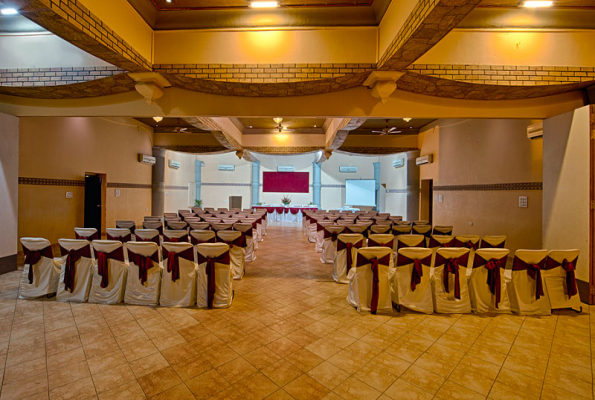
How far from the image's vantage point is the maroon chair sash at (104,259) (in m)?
3.87

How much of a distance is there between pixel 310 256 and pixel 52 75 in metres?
5.97

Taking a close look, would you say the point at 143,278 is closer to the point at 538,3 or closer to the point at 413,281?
the point at 413,281

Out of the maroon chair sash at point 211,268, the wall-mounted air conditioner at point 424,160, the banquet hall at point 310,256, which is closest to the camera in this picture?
the banquet hall at point 310,256

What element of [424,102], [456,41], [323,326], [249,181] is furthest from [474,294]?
[249,181]

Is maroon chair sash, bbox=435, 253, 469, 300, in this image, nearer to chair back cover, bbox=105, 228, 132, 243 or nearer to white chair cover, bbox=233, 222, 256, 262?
white chair cover, bbox=233, 222, 256, 262

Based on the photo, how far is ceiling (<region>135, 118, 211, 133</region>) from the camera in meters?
10.5

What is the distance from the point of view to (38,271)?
414cm

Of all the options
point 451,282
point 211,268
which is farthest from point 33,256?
point 451,282

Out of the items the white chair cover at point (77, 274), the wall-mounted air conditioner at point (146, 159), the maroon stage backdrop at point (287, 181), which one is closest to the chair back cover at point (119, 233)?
the white chair cover at point (77, 274)

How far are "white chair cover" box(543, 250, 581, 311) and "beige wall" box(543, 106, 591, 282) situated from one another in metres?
0.59

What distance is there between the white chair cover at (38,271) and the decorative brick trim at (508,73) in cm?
594

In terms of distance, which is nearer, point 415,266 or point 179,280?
point 415,266

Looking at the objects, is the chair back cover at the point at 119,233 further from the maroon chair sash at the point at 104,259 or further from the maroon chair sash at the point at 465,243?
the maroon chair sash at the point at 465,243

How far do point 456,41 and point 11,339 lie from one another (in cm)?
668
